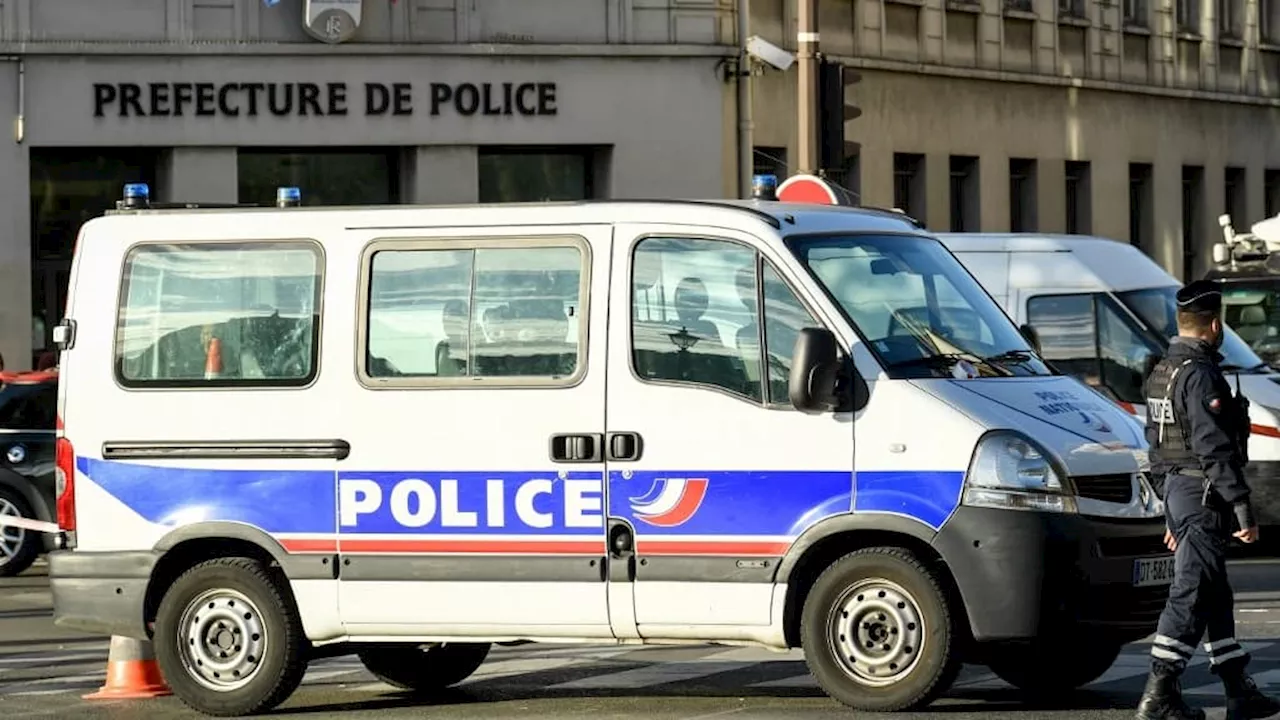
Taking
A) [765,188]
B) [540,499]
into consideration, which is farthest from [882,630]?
[765,188]

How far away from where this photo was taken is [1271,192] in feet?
151

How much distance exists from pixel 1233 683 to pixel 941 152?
2537cm

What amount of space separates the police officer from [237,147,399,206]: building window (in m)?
19.7

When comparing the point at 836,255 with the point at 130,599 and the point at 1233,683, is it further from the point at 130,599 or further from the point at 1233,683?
the point at 130,599

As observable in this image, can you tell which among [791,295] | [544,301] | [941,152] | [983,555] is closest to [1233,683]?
[983,555]

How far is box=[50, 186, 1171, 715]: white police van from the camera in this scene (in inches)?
429

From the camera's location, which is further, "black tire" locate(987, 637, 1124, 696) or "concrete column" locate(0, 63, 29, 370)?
"concrete column" locate(0, 63, 29, 370)

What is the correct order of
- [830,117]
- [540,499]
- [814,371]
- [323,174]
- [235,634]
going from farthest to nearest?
[323,174], [830,117], [235,634], [540,499], [814,371]

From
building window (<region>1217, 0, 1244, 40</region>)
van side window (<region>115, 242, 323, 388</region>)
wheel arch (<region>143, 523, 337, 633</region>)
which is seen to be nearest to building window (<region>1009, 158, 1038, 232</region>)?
building window (<region>1217, 0, 1244, 40</region>)

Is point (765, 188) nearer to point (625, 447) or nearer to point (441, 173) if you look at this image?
point (625, 447)

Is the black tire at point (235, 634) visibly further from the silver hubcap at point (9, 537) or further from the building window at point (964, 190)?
the building window at point (964, 190)

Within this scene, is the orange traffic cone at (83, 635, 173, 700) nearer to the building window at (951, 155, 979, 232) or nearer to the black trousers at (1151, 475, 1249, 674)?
the black trousers at (1151, 475, 1249, 674)

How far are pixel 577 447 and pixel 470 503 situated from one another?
1.69 ft

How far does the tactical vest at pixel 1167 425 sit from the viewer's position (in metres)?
10.6
